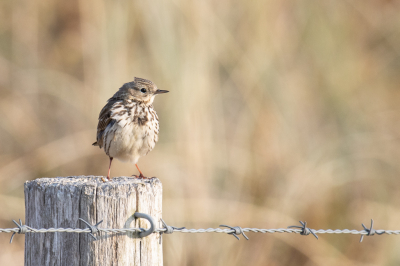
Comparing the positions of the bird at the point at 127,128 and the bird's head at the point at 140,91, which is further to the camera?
the bird's head at the point at 140,91

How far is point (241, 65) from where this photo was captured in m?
6.39

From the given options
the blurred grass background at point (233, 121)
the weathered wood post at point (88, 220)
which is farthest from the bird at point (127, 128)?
the blurred grass background at point (233, 121)

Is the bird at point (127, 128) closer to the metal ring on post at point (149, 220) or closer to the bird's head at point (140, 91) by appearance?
the bird's head at point (140, 91)

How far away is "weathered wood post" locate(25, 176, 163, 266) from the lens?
240 centimetres

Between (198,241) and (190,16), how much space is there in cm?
278

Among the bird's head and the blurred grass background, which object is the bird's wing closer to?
the bird's head

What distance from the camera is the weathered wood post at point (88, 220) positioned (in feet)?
7.89

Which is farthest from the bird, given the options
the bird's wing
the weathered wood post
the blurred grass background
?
the blurred grass background

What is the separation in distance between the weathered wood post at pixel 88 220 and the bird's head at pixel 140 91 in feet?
6.19

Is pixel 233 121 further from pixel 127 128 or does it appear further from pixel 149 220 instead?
pixel 149 220

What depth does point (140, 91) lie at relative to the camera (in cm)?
436

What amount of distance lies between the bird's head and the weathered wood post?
189 cm

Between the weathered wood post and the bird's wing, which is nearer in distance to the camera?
the weathered wood post

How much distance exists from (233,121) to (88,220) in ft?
15.0
